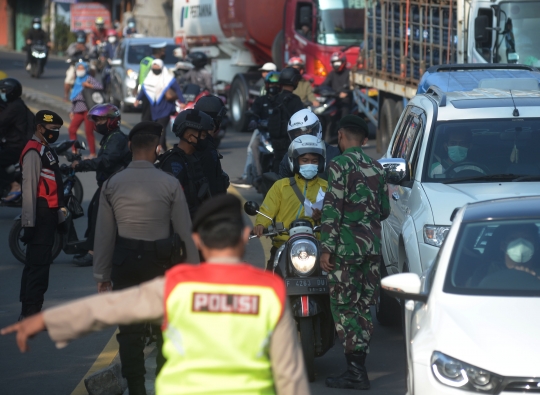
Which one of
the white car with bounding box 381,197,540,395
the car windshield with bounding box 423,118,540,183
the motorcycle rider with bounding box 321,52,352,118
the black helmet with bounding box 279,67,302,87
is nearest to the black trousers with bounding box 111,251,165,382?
the white car with bounding box 381,197,540,395

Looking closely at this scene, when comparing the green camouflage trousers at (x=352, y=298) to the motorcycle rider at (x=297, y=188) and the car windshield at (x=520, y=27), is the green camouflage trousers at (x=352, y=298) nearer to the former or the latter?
the motorcycle rider at (x=297, y=188)

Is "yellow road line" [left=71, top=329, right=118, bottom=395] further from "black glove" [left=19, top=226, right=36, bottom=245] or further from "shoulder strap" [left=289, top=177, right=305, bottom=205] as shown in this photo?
"shoulder strap" [left=289, top=177, right=305, bottom=205]

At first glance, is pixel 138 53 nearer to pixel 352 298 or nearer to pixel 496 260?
pixel 352 298

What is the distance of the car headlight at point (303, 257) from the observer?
22.1ft

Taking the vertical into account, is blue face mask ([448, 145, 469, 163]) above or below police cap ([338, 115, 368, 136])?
below

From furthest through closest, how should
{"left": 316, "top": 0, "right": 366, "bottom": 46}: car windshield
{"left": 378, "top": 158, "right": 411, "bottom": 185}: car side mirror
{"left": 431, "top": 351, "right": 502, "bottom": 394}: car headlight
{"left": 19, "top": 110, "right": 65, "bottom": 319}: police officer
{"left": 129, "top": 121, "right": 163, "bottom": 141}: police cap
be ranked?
{"left": 316, "top": 0, "right": 366, "bottom": 46}: car windshield, {"left": 19, "top": 110, "right": 65, "bottom": 319}: police officer, {"left": 378, "top": 158, "right": 411, "bottom": 185}: car side mirror, {"left": 129, "top": 121, "right": 163, "bottom": 141}: police cap, {"left": 431, "top": 351, "right": 502, "bottom": 394}: car headlight

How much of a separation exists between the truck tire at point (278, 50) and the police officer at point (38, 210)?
54.1ft

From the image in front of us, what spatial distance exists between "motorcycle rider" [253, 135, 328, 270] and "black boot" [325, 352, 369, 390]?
98 centimetres

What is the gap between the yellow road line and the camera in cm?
655

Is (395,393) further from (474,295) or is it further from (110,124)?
(110,124)

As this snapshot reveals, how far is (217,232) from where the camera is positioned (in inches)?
134

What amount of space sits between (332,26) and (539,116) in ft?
50.5

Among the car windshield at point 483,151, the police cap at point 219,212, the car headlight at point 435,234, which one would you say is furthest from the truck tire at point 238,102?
the police cap at point 219,212

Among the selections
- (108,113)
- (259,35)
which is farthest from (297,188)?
(259,35)
